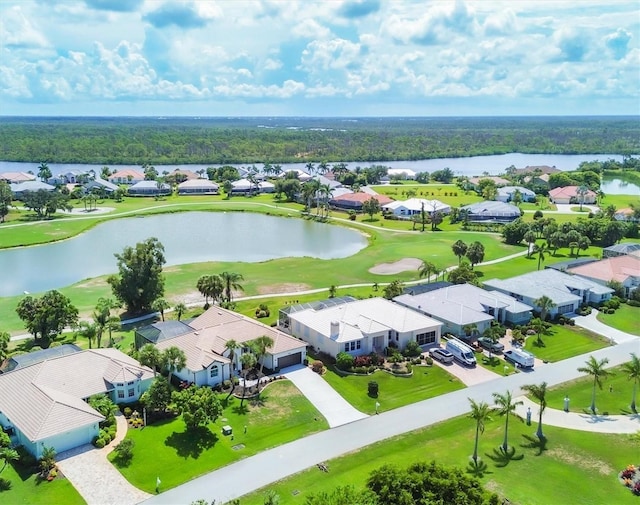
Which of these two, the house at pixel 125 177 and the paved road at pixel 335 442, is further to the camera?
the house at pixel 125 177

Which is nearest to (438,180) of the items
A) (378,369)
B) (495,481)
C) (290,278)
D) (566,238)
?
(566,238)

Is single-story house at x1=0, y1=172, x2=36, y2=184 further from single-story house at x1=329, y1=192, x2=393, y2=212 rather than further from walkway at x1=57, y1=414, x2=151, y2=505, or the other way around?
walkway at x1=57, y1=414, x2=151, y2=505

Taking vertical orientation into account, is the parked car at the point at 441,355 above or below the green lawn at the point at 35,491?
below

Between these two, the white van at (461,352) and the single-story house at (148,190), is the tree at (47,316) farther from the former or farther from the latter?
the single-story house at (148,190)

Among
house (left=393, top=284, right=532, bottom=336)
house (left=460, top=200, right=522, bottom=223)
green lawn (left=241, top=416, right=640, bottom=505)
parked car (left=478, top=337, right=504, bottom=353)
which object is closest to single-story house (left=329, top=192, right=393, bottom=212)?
house (left=460, top=200, right=522, bottom=223)

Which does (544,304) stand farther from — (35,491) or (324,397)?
(35,491)

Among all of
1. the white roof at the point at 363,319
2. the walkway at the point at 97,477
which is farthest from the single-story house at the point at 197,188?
the walkway at the point at 97,477

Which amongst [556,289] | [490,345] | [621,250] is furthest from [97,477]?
[621,250]
